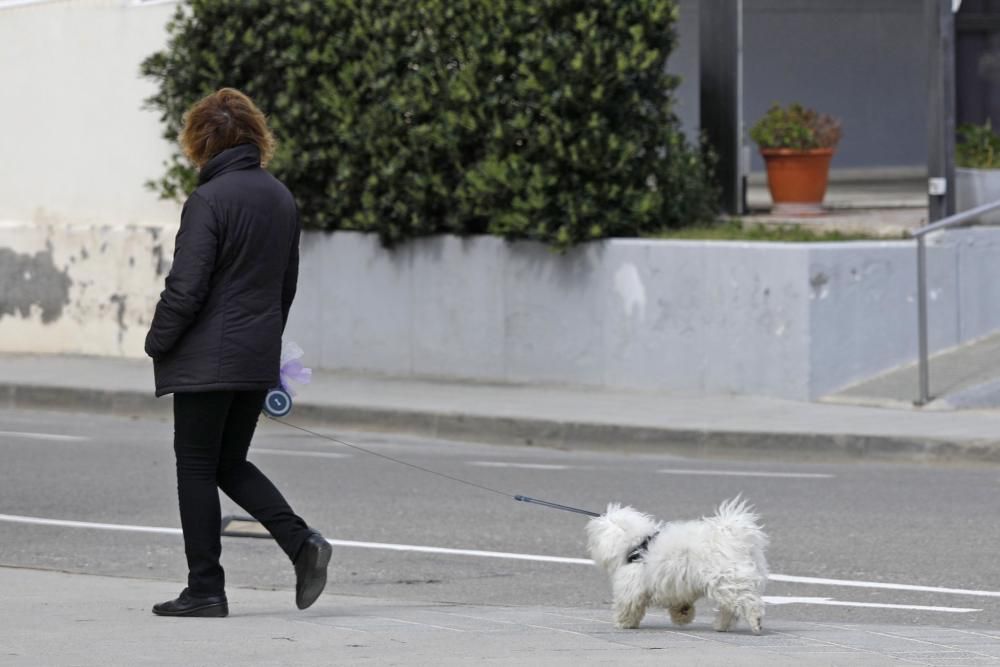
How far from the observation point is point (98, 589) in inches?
288

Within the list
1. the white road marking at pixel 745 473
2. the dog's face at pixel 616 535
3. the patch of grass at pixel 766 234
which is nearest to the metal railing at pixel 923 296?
the patch of grass at pixel 766 234

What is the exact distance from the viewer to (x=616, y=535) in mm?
6219

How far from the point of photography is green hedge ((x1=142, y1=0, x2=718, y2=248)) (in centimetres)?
1486

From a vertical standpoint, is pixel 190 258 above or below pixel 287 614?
above

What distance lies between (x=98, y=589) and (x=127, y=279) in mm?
10989

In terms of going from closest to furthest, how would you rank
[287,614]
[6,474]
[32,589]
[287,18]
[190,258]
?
[190,258], [287,614], [32,589], [6,474], [287,18]

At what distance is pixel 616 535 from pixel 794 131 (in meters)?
12.0

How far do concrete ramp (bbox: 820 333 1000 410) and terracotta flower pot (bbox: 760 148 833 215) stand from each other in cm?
324

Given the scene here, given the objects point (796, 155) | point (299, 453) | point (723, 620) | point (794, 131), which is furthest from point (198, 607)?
point (794, 131)

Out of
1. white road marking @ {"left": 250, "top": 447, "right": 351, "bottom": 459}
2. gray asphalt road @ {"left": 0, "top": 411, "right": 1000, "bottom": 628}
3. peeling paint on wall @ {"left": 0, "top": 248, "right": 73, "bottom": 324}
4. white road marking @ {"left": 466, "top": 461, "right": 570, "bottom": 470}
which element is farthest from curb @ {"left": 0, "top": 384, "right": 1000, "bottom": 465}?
peeling paint on wall @ {"left": 0, "top": 248, "right": 73, "bottom": 324}

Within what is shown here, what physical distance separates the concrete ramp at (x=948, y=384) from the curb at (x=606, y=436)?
144cm

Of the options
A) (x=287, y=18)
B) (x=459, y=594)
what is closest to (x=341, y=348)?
(x=287, y=18)

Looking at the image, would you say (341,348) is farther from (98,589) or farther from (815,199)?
(98,589)

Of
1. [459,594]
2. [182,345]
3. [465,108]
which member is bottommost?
[459,594]
